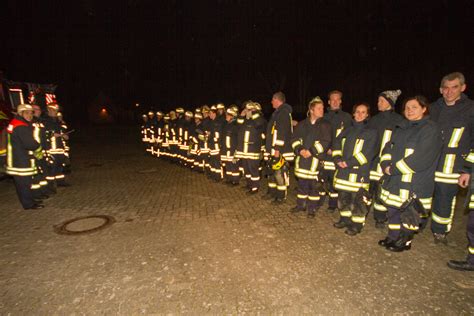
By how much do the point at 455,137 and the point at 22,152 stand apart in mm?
8040

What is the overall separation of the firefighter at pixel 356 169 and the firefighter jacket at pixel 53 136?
7.42m

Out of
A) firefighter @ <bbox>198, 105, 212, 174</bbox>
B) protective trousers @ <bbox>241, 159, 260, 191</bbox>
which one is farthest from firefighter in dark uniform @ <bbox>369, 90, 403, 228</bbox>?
firefighter @ <bbox>198, 105, 212, 174</bbox>

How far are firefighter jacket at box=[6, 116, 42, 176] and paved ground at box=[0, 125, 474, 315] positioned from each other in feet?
3.16

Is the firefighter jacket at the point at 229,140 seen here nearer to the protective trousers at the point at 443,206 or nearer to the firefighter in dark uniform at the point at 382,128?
the firefighter in dark uniform at the point at 382,128

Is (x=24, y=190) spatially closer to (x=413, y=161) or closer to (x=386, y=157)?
(x=386, y=157)

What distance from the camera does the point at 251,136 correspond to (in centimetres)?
748

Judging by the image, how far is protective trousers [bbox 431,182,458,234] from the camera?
4.61 m

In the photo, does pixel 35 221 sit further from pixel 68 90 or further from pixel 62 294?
pixel 68 90

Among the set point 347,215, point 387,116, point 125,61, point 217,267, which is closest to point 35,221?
point 217,267

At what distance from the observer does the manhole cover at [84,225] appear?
17.9ft

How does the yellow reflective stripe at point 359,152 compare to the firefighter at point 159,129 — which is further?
the firefighter at point 159,129

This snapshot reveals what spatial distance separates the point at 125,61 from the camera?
38781mm

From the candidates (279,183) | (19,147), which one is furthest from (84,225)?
(279,183)

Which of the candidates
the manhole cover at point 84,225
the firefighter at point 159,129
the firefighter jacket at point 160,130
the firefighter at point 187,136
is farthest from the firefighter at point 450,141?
the firefighter at point 159,129
